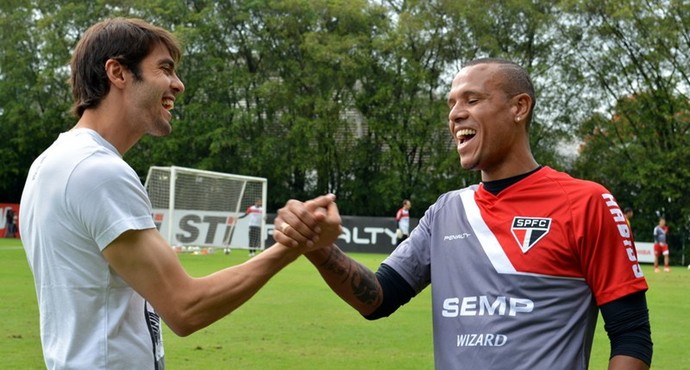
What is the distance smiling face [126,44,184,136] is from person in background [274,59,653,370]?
2.01 ft

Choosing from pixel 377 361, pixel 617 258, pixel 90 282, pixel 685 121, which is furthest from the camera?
pixel 685 121

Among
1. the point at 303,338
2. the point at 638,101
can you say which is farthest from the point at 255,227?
the point at 638,101

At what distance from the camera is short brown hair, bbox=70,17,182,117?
3645 mm

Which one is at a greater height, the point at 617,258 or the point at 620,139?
the point at 620,139

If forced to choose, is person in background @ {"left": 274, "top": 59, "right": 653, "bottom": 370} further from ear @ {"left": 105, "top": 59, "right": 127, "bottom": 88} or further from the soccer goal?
the soccer goal

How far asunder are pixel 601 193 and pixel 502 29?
1724 inches

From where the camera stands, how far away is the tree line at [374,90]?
44.4 metres

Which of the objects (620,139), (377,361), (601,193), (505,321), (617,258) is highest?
(620,139)

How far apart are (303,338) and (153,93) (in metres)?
8.07

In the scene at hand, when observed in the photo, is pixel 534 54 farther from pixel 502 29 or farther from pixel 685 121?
pixel 685 121

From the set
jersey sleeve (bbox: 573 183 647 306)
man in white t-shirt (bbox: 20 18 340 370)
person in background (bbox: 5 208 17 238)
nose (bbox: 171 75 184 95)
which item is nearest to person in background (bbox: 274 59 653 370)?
jersey sleeve (bbox: 573 183 647 306)

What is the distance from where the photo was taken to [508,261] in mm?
3830

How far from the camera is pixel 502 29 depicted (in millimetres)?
46438

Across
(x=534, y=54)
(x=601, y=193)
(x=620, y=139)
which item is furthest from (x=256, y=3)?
(x=601, y=193)
